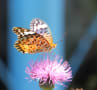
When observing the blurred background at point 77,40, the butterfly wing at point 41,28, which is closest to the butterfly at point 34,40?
the butterfly wing at point 41,28

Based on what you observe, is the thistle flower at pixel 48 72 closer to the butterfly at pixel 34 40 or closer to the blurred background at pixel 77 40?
the butterfly at pixel 34 40

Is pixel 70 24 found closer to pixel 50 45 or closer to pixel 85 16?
pixel 85 16

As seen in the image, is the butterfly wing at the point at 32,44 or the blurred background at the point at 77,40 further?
the blurred background at the point at 77,40

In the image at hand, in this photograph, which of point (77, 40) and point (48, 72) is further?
point (77, 40)

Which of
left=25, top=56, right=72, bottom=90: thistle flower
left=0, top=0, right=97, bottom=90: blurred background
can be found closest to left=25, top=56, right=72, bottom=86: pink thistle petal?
left=25, top=56, right=72, bottom=90: thistle flower

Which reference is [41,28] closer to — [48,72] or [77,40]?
[48,72]

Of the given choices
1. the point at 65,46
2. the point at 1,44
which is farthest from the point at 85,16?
the point at 1,44

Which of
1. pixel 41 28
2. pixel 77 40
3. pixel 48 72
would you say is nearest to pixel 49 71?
pixel 48 72

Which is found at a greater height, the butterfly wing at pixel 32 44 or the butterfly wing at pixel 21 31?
the butterfly wing at pixel 21 31

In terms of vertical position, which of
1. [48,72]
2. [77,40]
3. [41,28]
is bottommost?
[77,40]
